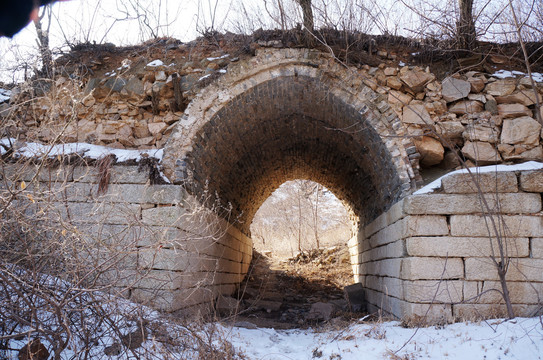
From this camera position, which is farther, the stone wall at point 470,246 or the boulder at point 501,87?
the boulder at point 501,87

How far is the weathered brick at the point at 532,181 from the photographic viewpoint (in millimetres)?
5266

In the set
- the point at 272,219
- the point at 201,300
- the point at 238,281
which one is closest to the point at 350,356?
the point at 201,300

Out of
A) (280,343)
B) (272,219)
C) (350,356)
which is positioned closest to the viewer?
(350,356)

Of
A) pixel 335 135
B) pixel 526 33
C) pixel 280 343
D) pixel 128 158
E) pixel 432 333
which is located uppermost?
pixel 526 33

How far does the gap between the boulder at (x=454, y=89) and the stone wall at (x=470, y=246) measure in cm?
148

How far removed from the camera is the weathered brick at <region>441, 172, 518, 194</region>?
5.31 meters

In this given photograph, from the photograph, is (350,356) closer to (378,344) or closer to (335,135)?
(378,344)

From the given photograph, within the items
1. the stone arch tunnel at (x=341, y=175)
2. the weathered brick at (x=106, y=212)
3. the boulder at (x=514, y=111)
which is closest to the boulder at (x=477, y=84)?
the boulder at (x=514, y=111)

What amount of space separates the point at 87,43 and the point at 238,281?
259 inches

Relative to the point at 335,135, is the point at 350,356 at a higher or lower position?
lower

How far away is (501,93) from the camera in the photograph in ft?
20.0

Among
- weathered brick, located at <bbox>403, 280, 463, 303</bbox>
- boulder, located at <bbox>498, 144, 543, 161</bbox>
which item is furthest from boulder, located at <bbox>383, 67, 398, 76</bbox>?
weathered brick, located at <bbox>403, 280, 463, 303</bbox>

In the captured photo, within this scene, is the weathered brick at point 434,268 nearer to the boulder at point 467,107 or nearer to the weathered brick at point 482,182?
the weathered brick at point 482,182

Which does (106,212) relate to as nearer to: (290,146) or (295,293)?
(290,146)
